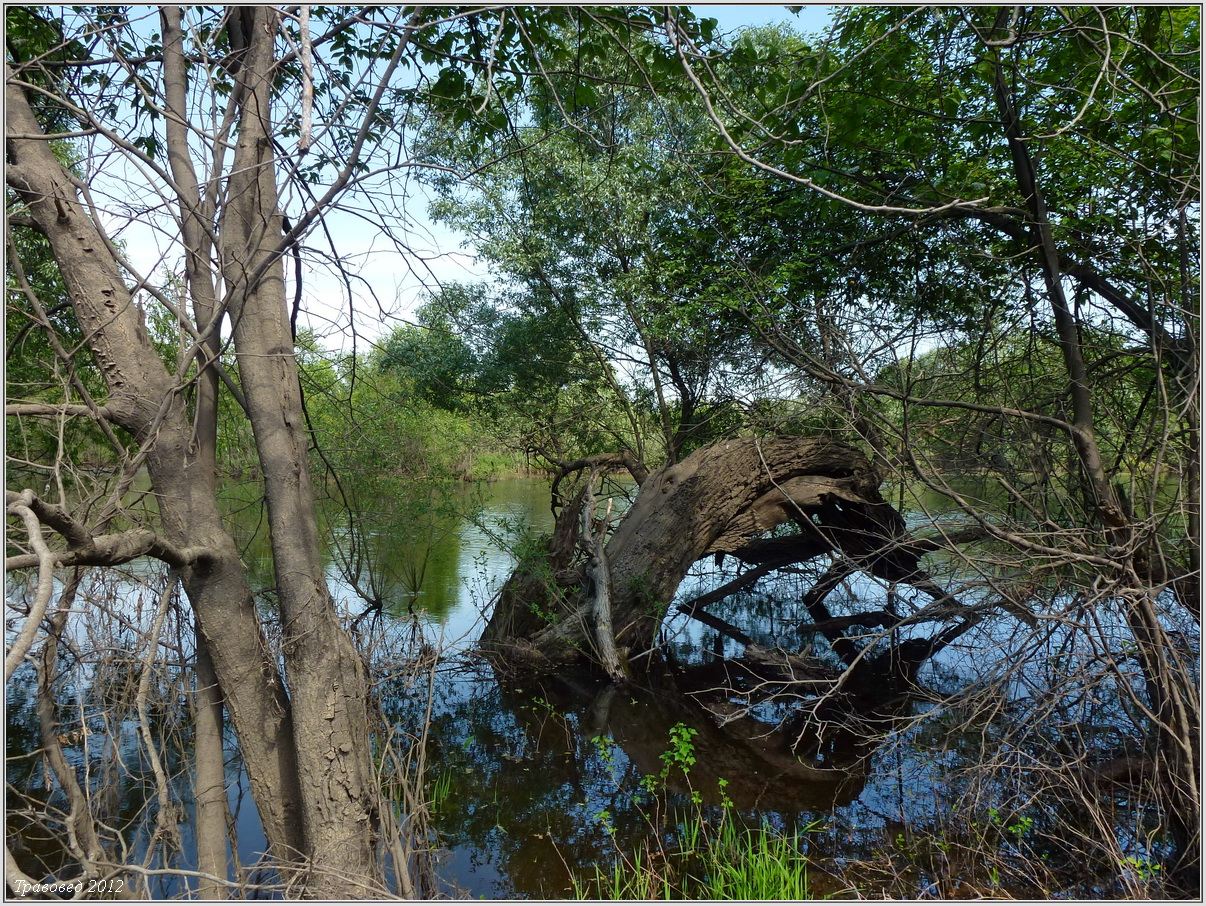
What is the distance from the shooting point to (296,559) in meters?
3.66

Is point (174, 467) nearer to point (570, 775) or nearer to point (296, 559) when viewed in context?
point (296, 559)

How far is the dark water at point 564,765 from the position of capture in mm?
Answer: 4938

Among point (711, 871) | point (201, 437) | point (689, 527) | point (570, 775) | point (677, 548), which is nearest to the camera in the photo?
point (201, 437)

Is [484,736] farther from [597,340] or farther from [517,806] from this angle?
[597,340]

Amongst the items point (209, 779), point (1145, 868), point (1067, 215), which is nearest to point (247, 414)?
point (209, 779)

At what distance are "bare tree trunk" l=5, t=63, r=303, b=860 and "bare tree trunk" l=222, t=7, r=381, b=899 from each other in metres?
0.20

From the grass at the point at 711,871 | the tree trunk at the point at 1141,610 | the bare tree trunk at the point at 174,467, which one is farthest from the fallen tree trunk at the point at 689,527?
the bare tree trunk at the point at 174,467

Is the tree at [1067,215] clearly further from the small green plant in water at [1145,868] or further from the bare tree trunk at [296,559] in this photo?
the bare tree trunk at [296,559]

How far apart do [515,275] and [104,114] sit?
6.40 meters

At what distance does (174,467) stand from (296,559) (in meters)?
0.64

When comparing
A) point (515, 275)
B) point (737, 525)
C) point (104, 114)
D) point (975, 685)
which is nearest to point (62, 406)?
point (104, 114)

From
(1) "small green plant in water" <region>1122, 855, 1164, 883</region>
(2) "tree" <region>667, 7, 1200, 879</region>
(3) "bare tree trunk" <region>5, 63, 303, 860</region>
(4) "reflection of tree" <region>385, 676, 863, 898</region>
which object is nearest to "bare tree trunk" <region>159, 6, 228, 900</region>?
(3) "bare tree trunk" <region>5, 63, 303, 860</region>

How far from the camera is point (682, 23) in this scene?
4066 mm

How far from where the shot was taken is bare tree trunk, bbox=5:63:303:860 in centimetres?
337
